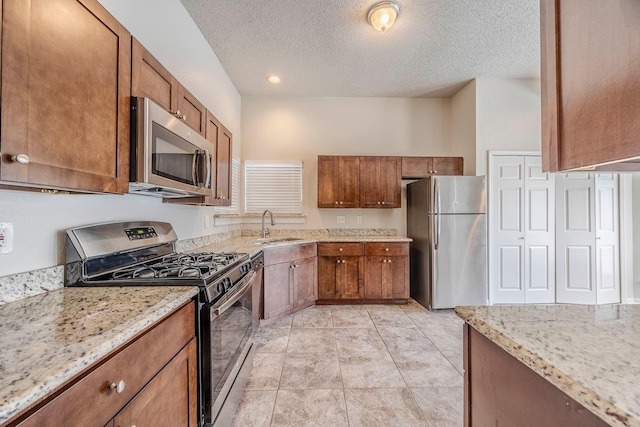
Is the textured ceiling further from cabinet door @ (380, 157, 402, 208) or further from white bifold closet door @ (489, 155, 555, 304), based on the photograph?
white bifold closet door @ (489, 155, 555, 304)

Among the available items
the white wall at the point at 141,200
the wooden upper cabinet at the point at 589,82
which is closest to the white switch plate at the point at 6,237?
the white wall at the point at 141,200

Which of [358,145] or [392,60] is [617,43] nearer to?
[392,60]

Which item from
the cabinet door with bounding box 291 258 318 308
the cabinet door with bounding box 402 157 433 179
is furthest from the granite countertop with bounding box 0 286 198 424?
the cabinet door with bounding box 402 157 433 179

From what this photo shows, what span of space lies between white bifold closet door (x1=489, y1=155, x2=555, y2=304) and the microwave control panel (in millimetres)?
3653

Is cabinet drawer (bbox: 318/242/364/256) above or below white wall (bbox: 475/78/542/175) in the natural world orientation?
below

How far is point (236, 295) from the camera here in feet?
5.16

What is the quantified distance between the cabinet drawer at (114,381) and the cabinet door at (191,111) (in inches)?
49.1

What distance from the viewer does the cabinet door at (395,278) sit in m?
3.46

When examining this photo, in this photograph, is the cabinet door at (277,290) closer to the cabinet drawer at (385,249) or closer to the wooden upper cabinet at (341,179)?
the cabinet drawer at (385,249)

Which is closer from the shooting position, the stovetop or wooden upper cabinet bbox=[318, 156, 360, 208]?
the stovetop

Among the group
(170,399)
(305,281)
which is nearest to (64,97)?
(170,399)

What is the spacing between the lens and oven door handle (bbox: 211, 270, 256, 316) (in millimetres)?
1308

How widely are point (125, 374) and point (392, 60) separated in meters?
3.44

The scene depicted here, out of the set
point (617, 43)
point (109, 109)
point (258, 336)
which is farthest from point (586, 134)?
point (258, 336)
